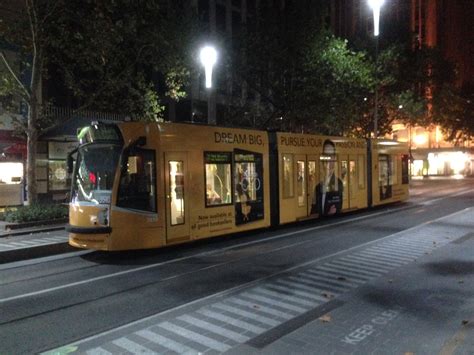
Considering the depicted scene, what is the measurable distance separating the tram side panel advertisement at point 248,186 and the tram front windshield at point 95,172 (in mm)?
3856

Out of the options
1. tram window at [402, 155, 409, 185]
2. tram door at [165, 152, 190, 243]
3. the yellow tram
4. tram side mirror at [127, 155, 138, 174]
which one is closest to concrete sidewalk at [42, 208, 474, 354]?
tram door at [165, 152, 190, 243]

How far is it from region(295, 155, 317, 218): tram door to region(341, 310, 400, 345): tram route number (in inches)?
388

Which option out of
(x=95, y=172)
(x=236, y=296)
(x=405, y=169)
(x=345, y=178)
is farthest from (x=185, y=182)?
(x=405, y=169)

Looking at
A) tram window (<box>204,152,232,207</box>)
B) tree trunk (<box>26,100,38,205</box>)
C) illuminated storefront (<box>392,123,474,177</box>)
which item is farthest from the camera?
illuminated storefront (<box>392,123,474,177</box>)

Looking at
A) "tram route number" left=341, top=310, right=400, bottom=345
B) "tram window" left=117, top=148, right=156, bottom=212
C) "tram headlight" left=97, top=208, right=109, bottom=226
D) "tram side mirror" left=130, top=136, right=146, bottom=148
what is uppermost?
"tram side mirror" left=130, top=136, right=146, bottom=148

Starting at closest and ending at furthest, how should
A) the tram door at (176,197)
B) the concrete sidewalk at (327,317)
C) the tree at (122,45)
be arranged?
the concrete sidewalk at (327,317) < the tram door at (176,197) < the tree at (122,45)

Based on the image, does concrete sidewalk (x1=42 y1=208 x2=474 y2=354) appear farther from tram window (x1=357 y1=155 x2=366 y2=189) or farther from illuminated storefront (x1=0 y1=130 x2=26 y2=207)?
illuminated storefront (x1=0 y1=130 x2=26 y2=207)

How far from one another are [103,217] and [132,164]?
52.3 inches

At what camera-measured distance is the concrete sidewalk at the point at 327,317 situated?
5.51 meters

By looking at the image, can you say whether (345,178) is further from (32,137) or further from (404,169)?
(32,137)

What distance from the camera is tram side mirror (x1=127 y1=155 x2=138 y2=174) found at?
11023mm

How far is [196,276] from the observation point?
9.28 m

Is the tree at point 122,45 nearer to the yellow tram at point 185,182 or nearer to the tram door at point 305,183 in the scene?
the yellow tram at point 185,182

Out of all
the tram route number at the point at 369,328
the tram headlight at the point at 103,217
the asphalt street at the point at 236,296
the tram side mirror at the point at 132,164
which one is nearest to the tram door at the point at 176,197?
the asphalt street at the point at 236,296
